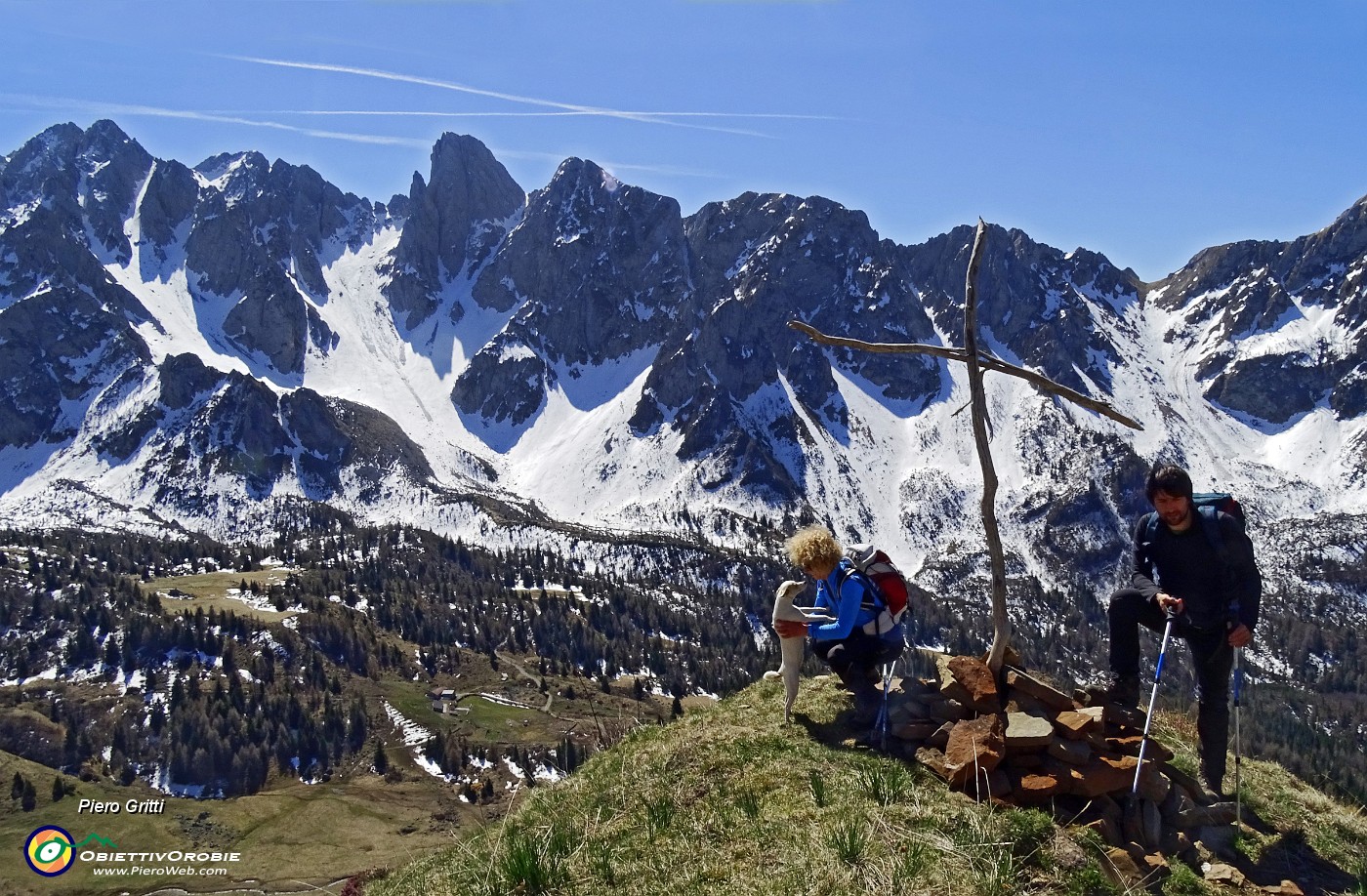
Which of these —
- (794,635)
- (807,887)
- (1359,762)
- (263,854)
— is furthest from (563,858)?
(1359,762)

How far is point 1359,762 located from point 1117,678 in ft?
613

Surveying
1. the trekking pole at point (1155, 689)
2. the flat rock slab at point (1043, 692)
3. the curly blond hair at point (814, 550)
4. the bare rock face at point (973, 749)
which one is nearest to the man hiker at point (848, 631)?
the curly blond hair at point (814, 550)

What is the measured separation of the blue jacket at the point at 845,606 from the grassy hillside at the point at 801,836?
173cm

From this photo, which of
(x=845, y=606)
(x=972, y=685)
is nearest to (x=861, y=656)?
(x=845, y=606)

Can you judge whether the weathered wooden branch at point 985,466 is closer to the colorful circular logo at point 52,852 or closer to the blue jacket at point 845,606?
the blue jacket at point 845,606

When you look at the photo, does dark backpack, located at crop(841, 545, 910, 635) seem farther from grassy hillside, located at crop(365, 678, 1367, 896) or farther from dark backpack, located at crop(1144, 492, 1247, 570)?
dark backpack, located at crop(1144, 492, 1247, 570)

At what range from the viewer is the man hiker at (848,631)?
14.7 m

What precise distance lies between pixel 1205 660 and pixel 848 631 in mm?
5734

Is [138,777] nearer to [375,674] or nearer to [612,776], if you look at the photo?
[375,674]

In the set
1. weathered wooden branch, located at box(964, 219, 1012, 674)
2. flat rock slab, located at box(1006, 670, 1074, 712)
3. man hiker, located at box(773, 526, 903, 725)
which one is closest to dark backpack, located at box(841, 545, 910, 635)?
man hiker, located at box(773, 526, 903, 725)

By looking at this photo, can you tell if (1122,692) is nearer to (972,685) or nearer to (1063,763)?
(972,685)

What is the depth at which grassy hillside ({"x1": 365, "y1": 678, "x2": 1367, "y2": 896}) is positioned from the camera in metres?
9.80

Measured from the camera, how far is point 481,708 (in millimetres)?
172875

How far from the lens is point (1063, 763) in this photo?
12094 millimetres
